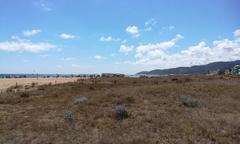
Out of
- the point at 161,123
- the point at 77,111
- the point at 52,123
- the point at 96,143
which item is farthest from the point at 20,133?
the point at 161,123

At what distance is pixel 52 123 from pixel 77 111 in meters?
2.79

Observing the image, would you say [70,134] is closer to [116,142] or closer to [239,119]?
[116,142]

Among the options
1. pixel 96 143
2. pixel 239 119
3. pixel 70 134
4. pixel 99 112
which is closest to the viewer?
pixel 96 143

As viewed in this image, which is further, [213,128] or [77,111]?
[77,111]

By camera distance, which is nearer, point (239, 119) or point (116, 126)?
point (116, 126)

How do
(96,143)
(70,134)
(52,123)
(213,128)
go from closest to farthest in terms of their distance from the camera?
1. (96,143)
2. (70,134)
3. (213,128)
4. (52,123)

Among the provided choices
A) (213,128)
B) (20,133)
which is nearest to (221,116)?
(213,128)

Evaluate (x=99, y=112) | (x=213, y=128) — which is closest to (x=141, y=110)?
(x=99, y=112)

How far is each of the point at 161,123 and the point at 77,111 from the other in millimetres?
4916

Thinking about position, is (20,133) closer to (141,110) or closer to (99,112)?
(99,112)

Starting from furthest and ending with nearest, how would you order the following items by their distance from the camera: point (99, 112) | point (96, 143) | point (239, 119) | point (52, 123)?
point (99, 112), point (239, 119), point (52, 123), point (96, 143)

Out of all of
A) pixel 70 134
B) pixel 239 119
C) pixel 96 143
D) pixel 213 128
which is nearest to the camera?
pixel 96 143

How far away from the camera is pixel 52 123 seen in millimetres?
12703

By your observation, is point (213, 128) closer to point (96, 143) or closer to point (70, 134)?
point (96, 143)
